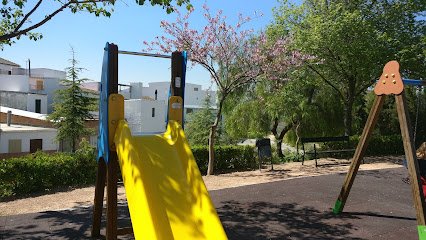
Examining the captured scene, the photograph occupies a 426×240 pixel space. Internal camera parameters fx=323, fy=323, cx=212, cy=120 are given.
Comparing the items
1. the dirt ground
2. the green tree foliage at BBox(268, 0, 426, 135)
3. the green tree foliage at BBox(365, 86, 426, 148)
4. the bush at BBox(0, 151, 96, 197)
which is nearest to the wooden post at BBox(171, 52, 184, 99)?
the dirt ground

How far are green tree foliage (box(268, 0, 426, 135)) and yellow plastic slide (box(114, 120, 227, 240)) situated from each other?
11.5 metres

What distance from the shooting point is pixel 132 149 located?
334 cm

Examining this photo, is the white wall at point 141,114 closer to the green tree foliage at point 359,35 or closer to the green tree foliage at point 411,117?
the green tree foliage at point 359,35

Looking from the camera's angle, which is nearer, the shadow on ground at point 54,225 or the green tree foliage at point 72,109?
the shadow on ground at point 54,225

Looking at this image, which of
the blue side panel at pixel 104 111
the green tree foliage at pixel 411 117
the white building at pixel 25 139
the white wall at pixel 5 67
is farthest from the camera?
the white wall at pixel 5 67

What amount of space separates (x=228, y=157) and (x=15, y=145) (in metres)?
18.2

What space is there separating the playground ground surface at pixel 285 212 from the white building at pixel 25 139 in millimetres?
17159

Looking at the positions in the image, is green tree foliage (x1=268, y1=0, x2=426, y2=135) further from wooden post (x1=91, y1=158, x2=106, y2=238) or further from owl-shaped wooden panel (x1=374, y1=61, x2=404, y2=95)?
wooden post (x1=91, y1=158, x2=106, y2=238)

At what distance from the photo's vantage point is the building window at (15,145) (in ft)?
74.4

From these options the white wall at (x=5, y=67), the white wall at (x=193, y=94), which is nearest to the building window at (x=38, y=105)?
the white wall at (x=5, y=67)

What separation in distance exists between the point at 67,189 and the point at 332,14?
1257cm

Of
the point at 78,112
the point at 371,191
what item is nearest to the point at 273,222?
the point at 371,191

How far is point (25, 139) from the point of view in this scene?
932 inches

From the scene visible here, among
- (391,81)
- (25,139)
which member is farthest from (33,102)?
(391,81)
